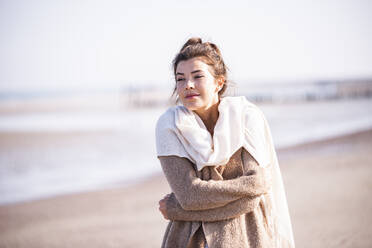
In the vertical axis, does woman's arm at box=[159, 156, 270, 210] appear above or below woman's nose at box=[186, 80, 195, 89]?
below

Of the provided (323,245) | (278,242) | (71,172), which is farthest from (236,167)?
(71,172)

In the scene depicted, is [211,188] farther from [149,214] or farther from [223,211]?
[149,214]

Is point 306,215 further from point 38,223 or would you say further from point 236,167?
point 38,223

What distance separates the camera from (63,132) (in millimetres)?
14797

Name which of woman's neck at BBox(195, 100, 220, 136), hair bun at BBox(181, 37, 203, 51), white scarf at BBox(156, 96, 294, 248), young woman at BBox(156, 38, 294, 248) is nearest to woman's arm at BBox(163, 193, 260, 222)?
young woman at BBox(156, 38, 294, 248)

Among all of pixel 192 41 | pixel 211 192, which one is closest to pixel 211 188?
pixel 211 192

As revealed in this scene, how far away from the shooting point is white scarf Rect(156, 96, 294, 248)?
2.04m

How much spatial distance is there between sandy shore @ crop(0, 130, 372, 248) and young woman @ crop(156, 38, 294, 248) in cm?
274

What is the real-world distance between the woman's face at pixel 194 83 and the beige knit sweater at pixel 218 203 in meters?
0.34

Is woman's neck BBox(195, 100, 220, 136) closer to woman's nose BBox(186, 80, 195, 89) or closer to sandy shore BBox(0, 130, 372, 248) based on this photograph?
woman's nose BBox(186, 80, 195, 89)

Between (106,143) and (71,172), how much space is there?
141 inches

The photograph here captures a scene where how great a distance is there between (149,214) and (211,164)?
13.2 feet

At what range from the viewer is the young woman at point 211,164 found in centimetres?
201

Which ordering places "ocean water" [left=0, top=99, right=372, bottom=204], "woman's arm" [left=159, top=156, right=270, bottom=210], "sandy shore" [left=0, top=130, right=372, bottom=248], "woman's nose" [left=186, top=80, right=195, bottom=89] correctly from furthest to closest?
"ocean water" [left=0, top=99, right=372, bottom=204] < "sandy shore" [left=0, top=130, right=372, bottom=248] < "woman's nose" [left=186, top=80, right=195, bottom=89] < "woman's arm" [left=159, top=156, right=270, bottom=210]
